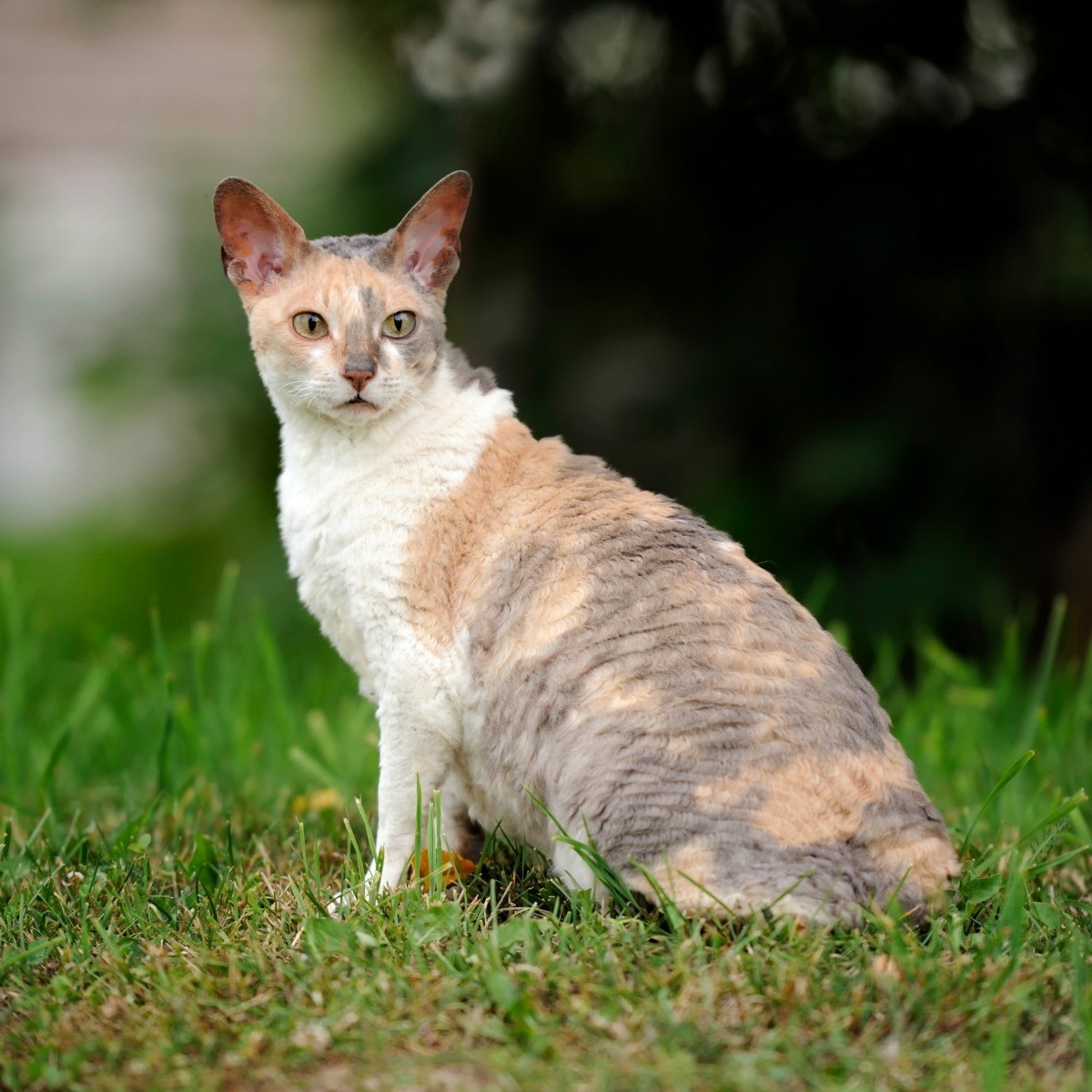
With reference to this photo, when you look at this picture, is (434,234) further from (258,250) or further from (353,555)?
(353,555)

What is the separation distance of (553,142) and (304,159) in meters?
1.47

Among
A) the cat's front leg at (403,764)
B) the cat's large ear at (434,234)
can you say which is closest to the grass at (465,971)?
the cat's front leg at (403,764)

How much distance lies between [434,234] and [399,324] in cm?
28

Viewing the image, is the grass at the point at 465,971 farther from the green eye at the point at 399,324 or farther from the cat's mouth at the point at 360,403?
the green eye at the point at 399,324

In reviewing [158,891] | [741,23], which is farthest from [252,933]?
[741,23]

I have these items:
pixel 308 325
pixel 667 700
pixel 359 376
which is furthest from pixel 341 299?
pixel 667 700

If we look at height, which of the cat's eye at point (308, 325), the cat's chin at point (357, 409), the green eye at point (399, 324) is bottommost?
the cat's chin at point (357, 409)

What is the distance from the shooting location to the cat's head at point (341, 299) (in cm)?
280

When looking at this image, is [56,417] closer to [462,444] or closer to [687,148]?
[687,148]

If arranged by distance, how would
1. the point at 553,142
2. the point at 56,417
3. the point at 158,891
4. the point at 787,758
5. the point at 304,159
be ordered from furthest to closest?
the point at 56,417 < the point at 304,159 < the point at 553,142 < the point at 158,891 < the point at 787,758

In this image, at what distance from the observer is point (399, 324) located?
291 centimetres

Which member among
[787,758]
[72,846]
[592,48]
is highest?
[592,48]

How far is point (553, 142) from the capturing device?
495 centimetres

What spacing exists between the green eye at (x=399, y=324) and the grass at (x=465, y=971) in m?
1.16
